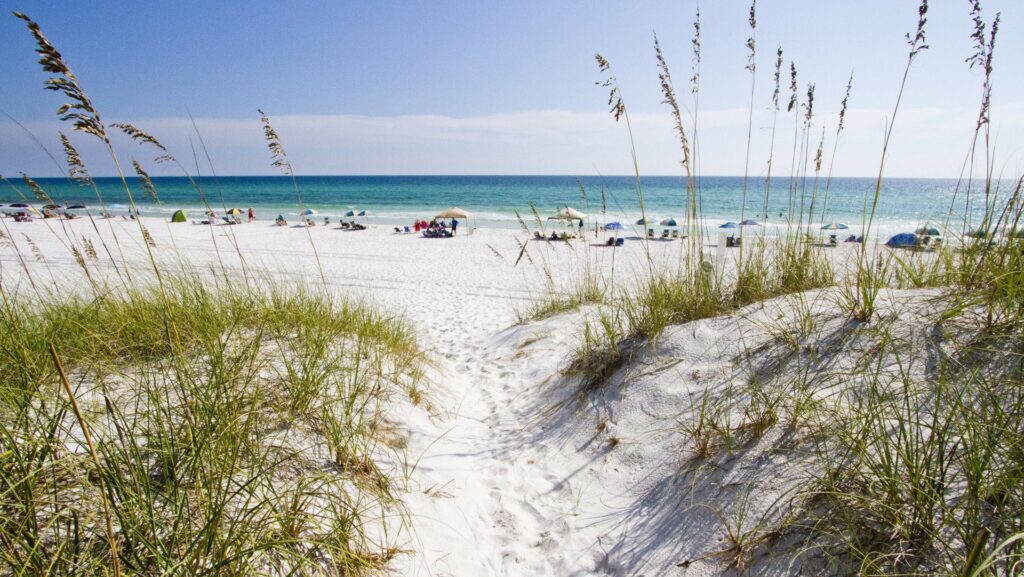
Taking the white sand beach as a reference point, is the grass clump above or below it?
above

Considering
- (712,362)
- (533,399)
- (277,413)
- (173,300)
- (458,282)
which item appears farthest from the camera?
(458,282)

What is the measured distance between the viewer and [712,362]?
2.81 meters

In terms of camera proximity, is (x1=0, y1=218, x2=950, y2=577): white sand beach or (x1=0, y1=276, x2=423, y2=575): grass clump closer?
(x1=0, y1=276, x2=423, y2=575): grass clump

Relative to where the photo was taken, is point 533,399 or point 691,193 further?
point 533,399

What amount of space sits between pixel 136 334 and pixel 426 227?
19674mm

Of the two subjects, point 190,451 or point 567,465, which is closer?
point 190,451

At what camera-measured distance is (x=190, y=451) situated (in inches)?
65.2

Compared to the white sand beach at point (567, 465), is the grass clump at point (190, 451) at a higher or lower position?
higher

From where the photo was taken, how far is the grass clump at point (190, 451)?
1.29 metres

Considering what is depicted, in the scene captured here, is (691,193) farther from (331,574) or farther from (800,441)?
(331,574)

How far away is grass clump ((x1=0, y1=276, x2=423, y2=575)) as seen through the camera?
4.24 feet

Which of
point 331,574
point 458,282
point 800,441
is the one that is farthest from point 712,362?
point 458,282

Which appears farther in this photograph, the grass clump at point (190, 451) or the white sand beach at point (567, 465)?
the white sand beach at point (567, 465)

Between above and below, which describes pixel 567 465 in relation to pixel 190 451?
below
